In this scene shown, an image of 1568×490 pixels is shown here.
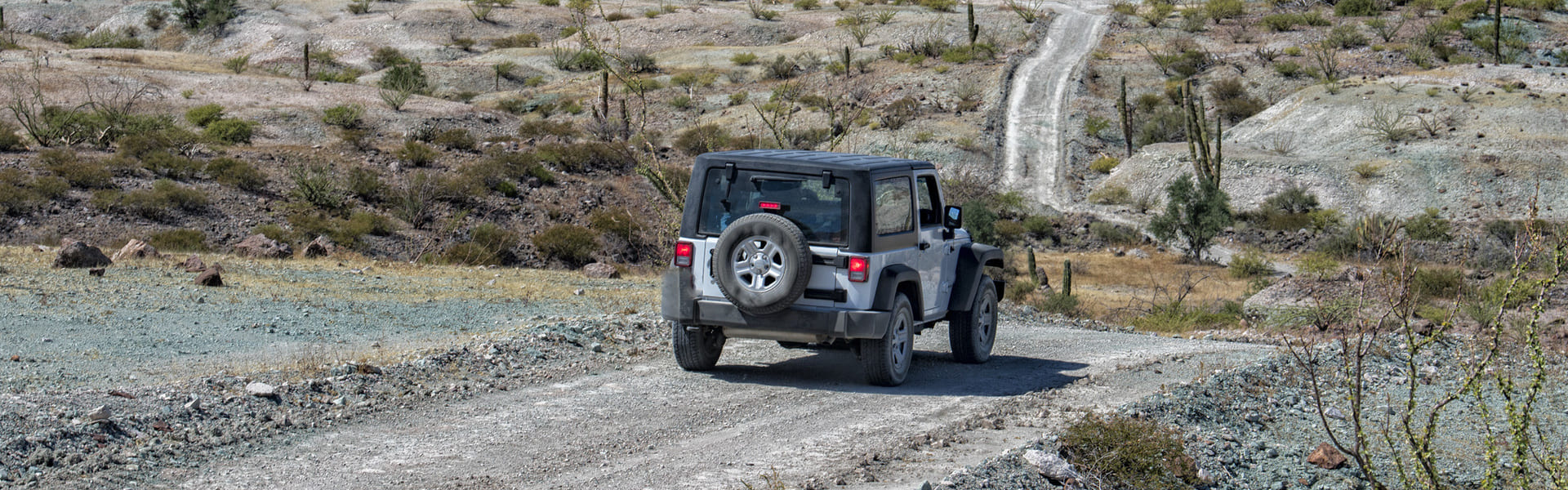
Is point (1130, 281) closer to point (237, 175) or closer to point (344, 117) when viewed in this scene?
point (237, 175)

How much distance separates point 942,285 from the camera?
10.9 m

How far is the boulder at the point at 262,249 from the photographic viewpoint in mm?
24278

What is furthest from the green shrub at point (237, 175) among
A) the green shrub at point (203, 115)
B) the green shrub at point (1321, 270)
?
the green shrub at point (1321, 270)

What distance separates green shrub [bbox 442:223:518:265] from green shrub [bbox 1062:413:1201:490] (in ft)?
71.7

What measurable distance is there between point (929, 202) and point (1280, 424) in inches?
137

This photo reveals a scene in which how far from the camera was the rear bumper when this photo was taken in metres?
9.29

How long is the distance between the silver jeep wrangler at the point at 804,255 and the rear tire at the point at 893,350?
1cm

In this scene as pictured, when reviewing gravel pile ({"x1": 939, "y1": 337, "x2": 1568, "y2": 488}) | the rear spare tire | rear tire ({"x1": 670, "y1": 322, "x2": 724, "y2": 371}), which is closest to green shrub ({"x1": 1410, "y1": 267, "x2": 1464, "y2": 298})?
gravel pile ({"x1": 939, "y1": 337, "x2": 1568, "y2": 488})

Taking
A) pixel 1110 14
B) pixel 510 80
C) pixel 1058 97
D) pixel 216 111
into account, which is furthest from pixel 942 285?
pixel 1110 14

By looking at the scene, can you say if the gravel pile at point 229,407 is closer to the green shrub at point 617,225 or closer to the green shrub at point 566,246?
the green shrub at point 566,246

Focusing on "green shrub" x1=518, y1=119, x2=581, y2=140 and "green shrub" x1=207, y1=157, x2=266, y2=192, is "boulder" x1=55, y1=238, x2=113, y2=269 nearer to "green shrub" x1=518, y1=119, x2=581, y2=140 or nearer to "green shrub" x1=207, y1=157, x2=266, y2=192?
"green shrub" x1=207, y1=157, x2=266, y2=192

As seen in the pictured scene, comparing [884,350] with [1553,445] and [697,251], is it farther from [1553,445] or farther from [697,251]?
[1553,445]

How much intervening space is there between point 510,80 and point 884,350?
214 ft

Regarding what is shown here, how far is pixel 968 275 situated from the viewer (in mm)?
11078
